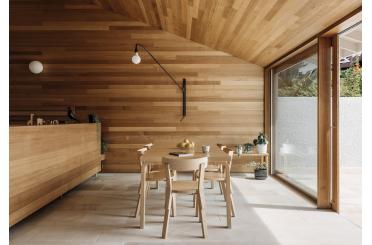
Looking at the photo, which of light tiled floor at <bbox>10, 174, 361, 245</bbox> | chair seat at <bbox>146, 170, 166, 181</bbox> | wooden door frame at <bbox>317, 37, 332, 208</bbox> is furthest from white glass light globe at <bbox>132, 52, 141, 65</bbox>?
wooden door frame at <bbox>317, 37, 332, 208</bbox>

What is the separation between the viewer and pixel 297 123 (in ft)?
18.5

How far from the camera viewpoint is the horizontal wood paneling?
3375 mm

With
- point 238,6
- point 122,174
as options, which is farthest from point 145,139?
point 238,6

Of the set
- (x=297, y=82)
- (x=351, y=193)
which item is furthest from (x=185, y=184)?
(x=297, y=82)

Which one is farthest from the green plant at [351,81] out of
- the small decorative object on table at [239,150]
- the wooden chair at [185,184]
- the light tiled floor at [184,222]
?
the small decorative object on table at [239,150]

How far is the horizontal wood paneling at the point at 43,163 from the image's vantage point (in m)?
3.38

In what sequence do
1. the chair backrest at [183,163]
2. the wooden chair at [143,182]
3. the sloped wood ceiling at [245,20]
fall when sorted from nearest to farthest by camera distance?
the chair backrest at [183,163] < the wooden chair at [143,182] < the sloped wood ceiling at [245,20]

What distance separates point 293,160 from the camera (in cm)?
577

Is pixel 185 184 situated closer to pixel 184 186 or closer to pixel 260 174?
pixel 184 186

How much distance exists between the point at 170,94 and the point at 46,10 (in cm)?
301

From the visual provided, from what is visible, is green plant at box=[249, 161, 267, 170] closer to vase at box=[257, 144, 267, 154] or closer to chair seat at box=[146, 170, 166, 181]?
vase at box=[257, 144, 267, 154]

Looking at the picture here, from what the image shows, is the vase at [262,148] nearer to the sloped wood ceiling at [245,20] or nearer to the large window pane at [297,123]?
the large window pane at [297,123]

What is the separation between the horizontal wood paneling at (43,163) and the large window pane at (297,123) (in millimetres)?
3418

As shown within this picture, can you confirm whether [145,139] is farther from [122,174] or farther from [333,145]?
[333,145]
